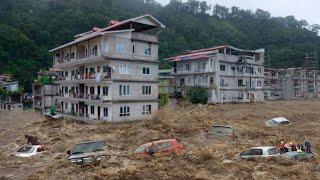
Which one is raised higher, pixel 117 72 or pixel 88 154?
pixel 117 72

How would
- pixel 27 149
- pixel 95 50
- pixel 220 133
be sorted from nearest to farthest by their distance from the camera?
pixel 27 149
pixel 220 133
pixel 95 50

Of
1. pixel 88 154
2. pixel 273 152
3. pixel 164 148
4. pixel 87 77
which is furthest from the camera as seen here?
pixel 87 77

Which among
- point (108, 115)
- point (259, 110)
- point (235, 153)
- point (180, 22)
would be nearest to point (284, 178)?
point (235, 153)

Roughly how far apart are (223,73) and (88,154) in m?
49.8

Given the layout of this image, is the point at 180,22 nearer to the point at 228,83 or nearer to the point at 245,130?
the point at 228,83

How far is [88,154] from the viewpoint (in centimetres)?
2491

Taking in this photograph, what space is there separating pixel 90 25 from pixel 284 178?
3910 inches

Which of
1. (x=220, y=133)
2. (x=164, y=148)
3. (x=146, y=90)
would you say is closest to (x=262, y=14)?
(x=146, y=90)

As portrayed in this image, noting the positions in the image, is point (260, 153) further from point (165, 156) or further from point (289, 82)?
point (289, 82)

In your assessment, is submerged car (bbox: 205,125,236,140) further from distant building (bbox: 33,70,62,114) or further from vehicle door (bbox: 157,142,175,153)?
distant building (bbox: 33,70,62,114)

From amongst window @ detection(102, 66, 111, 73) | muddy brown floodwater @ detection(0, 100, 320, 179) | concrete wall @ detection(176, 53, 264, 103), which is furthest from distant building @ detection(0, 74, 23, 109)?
window @ detection(102, 66, 111, 73)

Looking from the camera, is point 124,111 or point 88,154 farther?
point 124,111

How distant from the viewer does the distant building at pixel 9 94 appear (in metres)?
76.7

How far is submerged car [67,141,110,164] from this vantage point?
2452 centimetres
